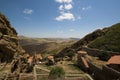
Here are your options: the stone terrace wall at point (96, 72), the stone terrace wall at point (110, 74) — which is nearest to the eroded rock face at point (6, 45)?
the stone terrace wall at point (110, 74)

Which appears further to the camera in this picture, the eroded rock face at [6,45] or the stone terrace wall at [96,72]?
the stone terrace wall at [96,72]

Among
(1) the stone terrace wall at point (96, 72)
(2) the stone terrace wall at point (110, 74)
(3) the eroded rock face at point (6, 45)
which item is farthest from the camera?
(1) the stone terrace wall at point (96, 72)

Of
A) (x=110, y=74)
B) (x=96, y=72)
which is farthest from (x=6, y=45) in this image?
(x=96, y=72)

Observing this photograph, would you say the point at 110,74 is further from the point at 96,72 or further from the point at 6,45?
the point at 6,45

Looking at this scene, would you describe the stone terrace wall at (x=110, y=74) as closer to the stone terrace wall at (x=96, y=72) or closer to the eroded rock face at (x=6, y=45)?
the stone terrace wall at (x=96, y=72)

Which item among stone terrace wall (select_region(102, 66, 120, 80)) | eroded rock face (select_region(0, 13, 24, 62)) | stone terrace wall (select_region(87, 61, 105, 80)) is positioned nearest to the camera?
eroded rock face (select_region(0, 13, 24, 62))

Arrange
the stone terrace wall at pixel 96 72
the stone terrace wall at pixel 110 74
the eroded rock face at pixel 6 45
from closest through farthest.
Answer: the eroded rock face at pixel 6 45
the stone terrace wall at pixel 110 74
the stone terrace wall at pixel 96 72

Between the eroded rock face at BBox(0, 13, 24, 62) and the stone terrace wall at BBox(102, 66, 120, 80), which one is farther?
the stone terrace wall at BBox(102, 66, 120, 80)

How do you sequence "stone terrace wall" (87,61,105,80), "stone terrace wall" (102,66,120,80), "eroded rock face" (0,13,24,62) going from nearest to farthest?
"eroded rock face" (0,13,24,62), "stone terrace wall" (102,66,120,80), "stone terrace wall" (87,61,105,80)

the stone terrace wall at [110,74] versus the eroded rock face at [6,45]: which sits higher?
the eroded rock face at [6,45]

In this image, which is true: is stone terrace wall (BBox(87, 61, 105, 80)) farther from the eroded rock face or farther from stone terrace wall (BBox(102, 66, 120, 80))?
the eroded rock face

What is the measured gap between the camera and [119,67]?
106 feet

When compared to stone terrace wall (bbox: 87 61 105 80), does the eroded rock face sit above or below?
above

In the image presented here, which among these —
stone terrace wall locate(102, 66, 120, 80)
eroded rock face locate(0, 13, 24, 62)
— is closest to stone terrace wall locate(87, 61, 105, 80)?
stone terrace wall locate(102, 66, 120, 80)
